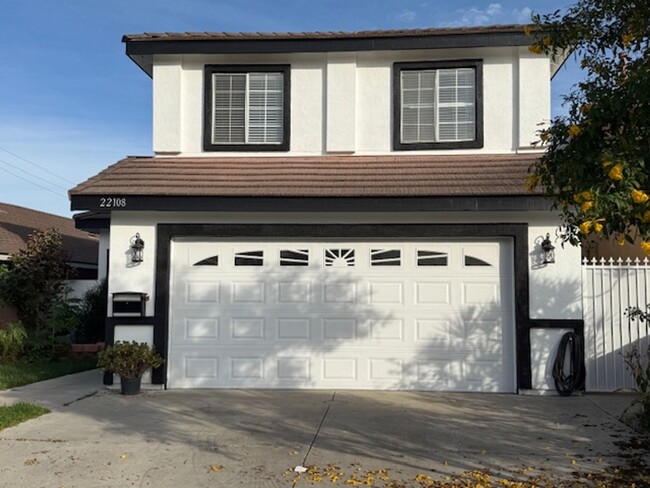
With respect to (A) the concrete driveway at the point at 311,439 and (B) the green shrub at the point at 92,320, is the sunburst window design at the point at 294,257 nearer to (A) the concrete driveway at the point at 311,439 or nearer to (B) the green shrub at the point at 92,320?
(A) the concrete driveway at the point at 311,439

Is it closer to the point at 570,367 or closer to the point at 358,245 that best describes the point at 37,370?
the point at 358,245

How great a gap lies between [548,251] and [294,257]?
3.85 meters

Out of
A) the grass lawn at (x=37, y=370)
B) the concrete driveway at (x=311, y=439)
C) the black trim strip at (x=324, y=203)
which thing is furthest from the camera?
the grass lawn at (x=37, y=370)

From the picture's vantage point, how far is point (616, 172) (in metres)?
3.75

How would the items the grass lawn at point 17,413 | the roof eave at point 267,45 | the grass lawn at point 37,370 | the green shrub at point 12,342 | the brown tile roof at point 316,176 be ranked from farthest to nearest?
the green shrub at point 12,342, the roof eave at point 267,45, the grass lawn at point 37,370, the brown tile roof at point 316,176, the grass lawn at point 17,413

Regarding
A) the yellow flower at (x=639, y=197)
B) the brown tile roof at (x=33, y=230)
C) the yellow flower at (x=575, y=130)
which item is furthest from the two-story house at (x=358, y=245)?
the brown tile roof at (x=33, y=230)

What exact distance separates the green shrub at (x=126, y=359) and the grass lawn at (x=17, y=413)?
1.21 metres

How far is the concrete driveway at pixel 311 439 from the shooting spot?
5.46m

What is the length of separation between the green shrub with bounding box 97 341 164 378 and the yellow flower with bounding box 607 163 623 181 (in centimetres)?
721

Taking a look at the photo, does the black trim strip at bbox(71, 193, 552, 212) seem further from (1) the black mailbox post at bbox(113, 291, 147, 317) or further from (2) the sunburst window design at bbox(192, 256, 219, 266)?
(1) the black mailbox post at bbox(113, 291, 147, 317)

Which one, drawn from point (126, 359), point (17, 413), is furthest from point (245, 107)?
point (17, 413)

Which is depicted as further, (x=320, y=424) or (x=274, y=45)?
(x=274, y=45)

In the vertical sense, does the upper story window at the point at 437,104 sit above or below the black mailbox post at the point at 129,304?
above

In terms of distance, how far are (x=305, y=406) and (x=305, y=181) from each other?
3.40m
